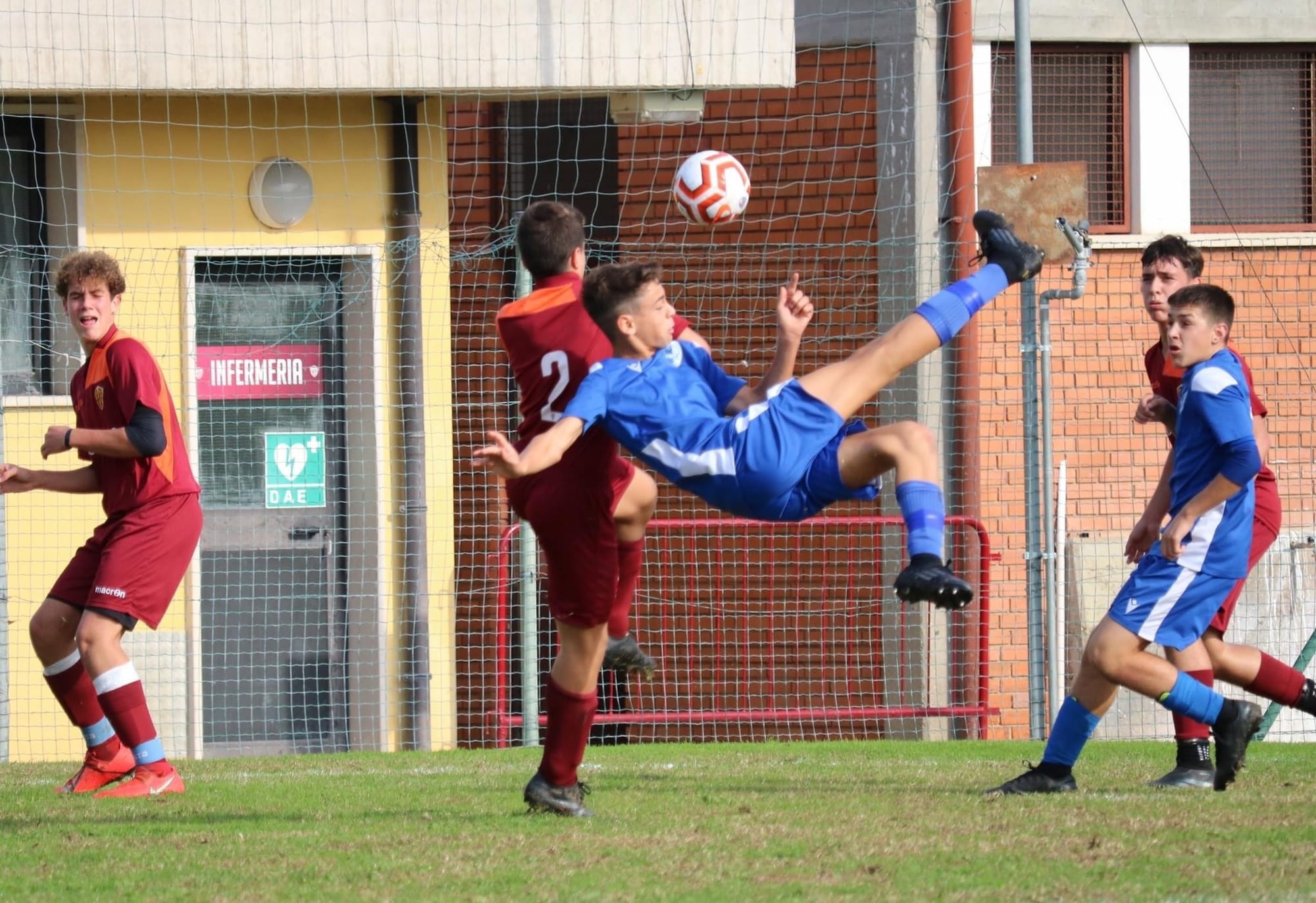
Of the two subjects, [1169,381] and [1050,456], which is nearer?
[1169,381]

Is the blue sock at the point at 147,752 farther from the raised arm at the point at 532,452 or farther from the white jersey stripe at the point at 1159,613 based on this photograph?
the white jersey stripe at the point at 1159,613

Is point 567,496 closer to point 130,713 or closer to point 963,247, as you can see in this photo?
point 130,713

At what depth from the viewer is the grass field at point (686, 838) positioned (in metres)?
4.58

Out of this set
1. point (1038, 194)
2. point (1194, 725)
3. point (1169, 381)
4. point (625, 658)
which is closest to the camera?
point (625, 658)

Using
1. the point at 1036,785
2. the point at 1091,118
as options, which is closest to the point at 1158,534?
the point at 1036,785

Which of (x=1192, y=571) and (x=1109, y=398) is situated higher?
(x=1109, y=398)

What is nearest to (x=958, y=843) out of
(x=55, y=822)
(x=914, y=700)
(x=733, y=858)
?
(x=733, y=858)

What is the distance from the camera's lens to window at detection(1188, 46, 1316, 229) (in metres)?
12.1

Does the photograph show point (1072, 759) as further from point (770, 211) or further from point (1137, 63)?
point (1137, 63)

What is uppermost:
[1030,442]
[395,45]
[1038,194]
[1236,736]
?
[395,45]

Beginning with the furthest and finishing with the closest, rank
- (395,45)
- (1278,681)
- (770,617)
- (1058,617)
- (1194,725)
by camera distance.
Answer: (770,617)
(1058,617)
(395,45)
(1194,725)
(1278,681)

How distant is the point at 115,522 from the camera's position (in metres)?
6.89

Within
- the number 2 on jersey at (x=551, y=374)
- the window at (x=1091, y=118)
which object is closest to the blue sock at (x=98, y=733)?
the number 2 on jersey at (x=551, y=374)

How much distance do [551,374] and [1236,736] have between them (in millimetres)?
2735
